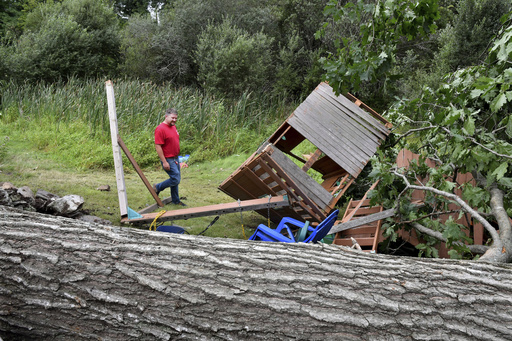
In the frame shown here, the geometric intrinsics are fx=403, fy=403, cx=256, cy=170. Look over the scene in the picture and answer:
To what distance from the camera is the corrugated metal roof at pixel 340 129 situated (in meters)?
5.31

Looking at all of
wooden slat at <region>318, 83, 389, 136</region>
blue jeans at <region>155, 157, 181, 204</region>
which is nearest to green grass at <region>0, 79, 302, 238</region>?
blue jeans at <region>155, 157, 181, 204</region>

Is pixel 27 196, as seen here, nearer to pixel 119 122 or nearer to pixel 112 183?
pixel 112 183

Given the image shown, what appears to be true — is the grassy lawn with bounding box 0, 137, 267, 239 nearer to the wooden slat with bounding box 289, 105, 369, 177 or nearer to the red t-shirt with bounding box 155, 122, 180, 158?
the red t-shirt with bounding box 155, 122, 180, 158

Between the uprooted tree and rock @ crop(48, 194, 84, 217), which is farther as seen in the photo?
rock @ crop(48, 194, 84, 217)

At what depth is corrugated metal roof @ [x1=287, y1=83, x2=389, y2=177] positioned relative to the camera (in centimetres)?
531

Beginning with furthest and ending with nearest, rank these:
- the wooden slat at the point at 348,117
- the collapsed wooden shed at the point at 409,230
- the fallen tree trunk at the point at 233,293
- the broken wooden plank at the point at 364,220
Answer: the wooden slat at the point at 348,117 → the broken wooden plank at the point at 364,220 → the collapsed wooden shed at the point at 409,230 → the fallen tree trunk at the point at 233,293

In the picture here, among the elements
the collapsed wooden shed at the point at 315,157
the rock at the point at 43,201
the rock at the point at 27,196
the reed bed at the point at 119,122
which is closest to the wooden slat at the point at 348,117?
the collapsed wooden shed at the point at 315,157

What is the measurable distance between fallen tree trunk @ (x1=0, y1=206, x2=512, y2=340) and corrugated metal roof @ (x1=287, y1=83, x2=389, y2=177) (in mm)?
2926

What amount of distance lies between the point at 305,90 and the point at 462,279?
1422 centimetres

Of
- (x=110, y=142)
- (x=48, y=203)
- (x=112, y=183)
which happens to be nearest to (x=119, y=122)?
(x=110, y=142)

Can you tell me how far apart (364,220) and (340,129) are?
1418 millimetres

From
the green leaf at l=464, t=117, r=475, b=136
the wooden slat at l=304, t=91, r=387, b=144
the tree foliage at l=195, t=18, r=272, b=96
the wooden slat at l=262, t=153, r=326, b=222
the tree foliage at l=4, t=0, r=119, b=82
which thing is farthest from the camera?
the tree foliage at l=195, t=18, r=272, b=96

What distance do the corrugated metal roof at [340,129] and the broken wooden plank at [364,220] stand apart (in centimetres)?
73

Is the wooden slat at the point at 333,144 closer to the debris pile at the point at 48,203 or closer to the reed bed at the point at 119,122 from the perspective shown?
the debris pile at the point at 48,203
